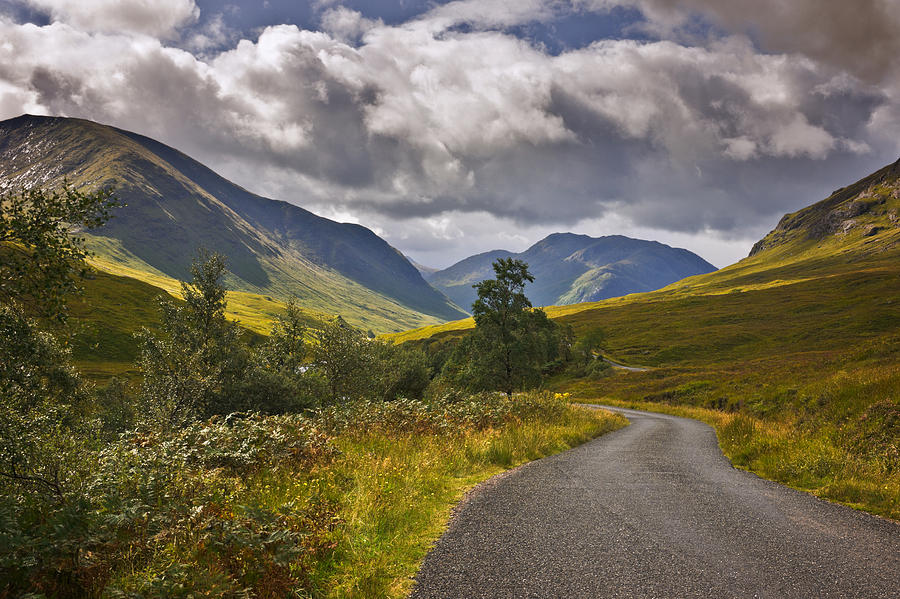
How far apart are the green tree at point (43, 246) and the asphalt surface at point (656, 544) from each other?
9.57 metres

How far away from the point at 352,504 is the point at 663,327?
139m

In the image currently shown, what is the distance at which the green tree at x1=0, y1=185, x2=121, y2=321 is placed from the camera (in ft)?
27.8

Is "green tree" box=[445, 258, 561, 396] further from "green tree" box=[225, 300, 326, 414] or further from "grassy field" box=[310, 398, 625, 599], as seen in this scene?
"grassy field" box=[310, 398, 625, 599]

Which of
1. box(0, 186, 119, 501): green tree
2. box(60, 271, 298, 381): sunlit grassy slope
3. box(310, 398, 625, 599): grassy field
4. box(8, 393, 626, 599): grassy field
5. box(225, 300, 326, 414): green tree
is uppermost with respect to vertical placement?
box(0, 186, 119, 501): green tree

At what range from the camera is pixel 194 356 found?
3136 cm

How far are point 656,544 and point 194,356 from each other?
33.2m

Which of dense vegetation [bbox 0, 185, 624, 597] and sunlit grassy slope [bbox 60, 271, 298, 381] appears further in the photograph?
sunlit grassy slope [bbox 60, 271, 298, 381]

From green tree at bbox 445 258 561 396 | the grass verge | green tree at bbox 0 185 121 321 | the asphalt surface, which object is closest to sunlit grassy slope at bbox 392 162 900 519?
the grass verge

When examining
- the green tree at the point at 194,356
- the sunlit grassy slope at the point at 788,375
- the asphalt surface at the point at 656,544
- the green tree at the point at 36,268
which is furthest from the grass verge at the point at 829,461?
the green tree at the point at 194,356

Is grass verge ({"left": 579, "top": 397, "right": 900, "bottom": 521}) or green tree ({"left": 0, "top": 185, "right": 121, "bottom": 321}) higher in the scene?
green tree ({"left": 0, "top": 185, "right": 121, "bottom": 321})

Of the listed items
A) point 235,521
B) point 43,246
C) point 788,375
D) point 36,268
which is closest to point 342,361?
point 36,268

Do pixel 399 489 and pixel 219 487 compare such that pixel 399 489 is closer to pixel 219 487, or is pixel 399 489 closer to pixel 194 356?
pixel 219 487

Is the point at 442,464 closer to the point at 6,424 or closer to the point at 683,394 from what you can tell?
the point at 6,424

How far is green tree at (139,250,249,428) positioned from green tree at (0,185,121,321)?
20462 millimetres
